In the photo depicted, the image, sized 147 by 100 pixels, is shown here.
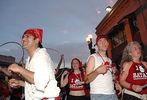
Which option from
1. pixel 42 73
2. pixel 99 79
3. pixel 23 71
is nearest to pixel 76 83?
pixel 99 79

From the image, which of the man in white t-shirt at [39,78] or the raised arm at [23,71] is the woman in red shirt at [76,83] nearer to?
the man in white t-shirt at [39,78]

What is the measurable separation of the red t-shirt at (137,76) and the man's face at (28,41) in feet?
7.66

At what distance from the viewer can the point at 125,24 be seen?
1270 centimetres

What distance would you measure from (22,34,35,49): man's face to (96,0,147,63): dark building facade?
931 centimetres

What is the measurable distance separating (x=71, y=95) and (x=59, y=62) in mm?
1629

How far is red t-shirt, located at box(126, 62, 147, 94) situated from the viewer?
2869mm

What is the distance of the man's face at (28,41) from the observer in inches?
90.8

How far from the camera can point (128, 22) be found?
12.2m

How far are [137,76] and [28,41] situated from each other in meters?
2.54

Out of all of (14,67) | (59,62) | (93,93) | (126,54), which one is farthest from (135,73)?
(59,62)

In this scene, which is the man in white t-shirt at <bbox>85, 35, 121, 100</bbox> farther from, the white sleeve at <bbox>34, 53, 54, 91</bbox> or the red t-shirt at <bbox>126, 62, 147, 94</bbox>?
the white sleeve at <bbox>34, 53, 54, 91</bbox>

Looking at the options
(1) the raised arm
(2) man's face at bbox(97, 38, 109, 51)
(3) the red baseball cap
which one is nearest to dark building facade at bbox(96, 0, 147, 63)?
(2) man's face at bbox(97, 38, 109, 51)

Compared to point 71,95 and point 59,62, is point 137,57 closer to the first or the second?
point 71,95

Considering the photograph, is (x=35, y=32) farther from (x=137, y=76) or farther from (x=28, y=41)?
(x=137, y=76)
